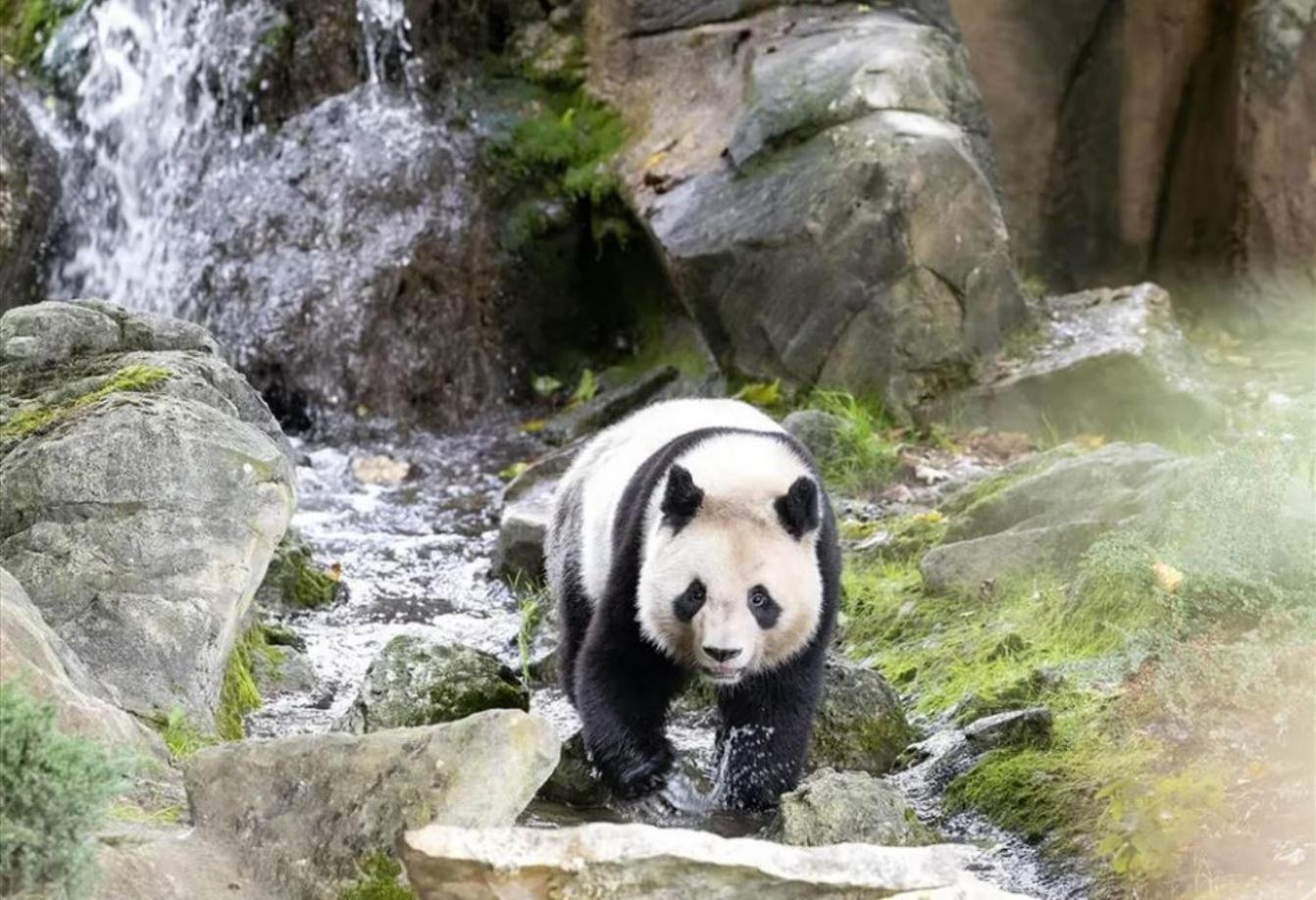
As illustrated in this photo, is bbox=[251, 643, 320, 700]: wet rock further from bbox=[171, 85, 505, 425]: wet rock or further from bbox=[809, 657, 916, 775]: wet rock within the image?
bbox=[171, 85, 505, 425]: wet rock

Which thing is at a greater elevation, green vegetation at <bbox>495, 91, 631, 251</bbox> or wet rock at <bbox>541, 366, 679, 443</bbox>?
green vegetation at <bbox>495, 91, 631, 251</bbox>

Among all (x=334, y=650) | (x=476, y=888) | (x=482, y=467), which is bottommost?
(x=482, y=467)

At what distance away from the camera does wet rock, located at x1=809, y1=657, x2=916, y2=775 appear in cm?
730

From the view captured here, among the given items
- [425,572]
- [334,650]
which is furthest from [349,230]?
[334,650]

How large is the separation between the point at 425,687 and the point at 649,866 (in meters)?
2.69

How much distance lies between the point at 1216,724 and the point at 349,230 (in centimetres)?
953

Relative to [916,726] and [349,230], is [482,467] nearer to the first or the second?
[349,230]

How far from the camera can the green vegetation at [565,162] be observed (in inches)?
547

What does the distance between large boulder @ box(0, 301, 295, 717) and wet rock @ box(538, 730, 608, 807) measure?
132 centimetres

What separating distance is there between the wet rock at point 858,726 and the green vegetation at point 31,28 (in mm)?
10002

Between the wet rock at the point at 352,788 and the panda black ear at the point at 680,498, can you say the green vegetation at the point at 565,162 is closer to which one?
the panda black ear at the point at 680,498

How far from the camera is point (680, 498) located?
641 centimetres

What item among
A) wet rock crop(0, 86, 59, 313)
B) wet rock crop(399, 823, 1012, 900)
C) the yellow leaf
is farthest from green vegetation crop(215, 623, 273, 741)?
wet rock crop(0, 86, 59, 313)

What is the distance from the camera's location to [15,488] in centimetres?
691
